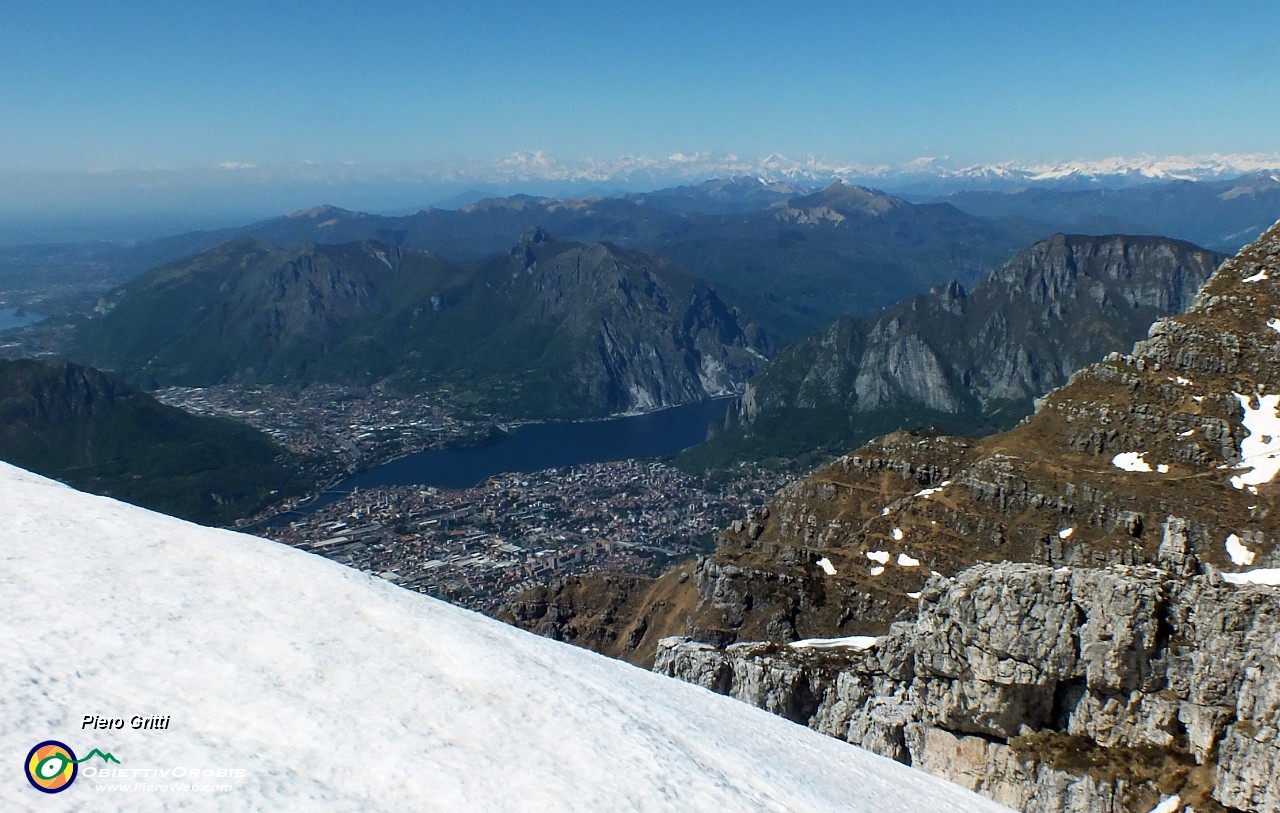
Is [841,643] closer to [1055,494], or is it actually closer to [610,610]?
[1055,494]

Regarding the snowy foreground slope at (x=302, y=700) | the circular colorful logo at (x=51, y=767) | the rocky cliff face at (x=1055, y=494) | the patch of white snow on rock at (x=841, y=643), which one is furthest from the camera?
the rocky cliff face at (x=1055, y=494)

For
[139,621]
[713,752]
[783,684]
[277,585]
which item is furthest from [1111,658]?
[139,621]

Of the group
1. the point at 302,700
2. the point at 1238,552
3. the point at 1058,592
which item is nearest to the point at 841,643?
the point at 1058,592

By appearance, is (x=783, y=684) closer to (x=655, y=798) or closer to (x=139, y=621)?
(x=655, y=798)

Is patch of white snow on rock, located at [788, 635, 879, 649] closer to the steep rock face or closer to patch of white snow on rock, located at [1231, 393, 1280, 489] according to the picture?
the steep rock face

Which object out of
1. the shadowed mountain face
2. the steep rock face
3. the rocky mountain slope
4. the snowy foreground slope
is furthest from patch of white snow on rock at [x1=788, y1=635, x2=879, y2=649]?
the snowy foreground slope

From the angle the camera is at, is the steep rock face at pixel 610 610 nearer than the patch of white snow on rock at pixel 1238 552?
No

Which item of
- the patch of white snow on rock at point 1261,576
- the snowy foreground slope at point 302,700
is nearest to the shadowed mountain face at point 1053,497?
the patch of white snow on rock at point 1261,576

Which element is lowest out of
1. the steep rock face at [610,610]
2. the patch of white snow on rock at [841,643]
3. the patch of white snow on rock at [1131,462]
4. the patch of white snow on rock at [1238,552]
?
the steep rock face at [610,610]

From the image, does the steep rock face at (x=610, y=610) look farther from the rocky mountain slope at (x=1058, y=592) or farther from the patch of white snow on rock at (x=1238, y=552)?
the patch of white snow on rock at (x=1238, y=552)
